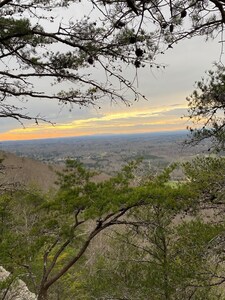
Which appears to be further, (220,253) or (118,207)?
(118,207)

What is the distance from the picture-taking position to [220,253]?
523 centimetres

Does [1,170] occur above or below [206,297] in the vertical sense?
above

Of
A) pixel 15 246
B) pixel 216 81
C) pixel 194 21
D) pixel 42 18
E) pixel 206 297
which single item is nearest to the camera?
pixel 194 21

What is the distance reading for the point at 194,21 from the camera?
3.50 m

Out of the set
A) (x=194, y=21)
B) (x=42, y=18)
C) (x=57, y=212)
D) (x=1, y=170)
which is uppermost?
(x=42, y=18)

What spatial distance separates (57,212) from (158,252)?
3153 millimetres

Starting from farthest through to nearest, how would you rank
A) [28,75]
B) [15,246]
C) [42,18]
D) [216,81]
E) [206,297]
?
[206,297], [15,246], [216,81], [28,75], [42,18]

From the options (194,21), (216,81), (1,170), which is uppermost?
(194,21)

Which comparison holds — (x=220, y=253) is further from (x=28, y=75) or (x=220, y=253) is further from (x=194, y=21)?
(x=28, y=75)

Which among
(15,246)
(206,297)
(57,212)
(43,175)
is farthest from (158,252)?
(43,175)

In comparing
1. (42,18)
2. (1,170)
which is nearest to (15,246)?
(1,170)

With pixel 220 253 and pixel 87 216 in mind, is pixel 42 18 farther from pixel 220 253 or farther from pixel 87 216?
pixel 220 253

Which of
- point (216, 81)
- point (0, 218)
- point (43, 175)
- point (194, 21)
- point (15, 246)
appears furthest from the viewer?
point (43, 175)

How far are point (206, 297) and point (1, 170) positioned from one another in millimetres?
5472
